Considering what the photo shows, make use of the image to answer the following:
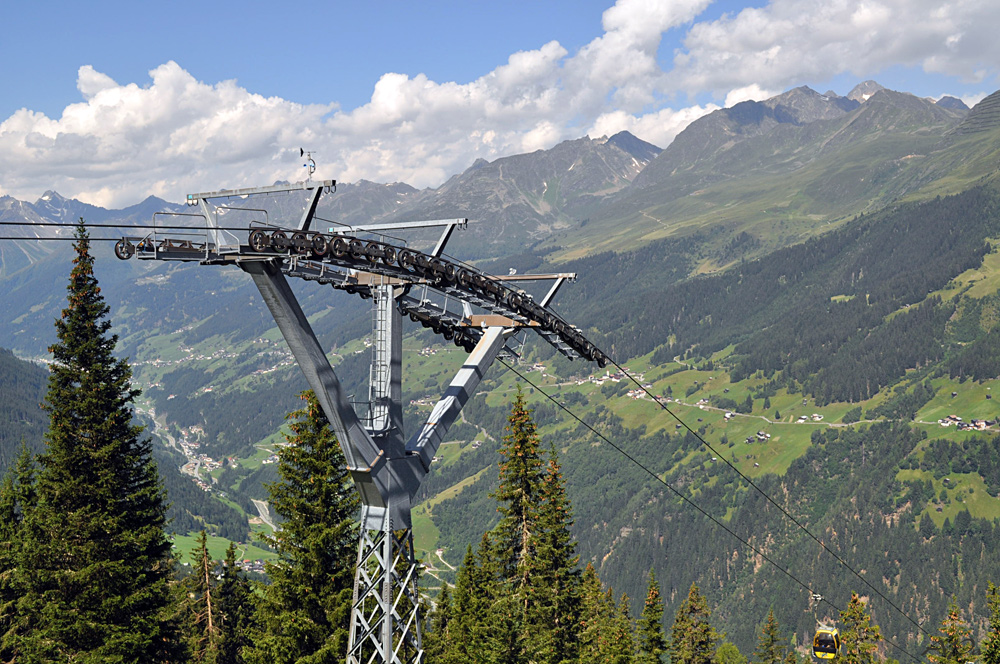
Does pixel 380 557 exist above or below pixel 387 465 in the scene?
below

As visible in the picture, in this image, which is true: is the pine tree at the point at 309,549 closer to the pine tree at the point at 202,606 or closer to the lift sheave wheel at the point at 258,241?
the lift sheave wheel at the point at 258,241

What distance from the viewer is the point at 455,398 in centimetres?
2498

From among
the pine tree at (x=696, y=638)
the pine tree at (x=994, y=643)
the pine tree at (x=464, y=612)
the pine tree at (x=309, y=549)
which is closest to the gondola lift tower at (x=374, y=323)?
the pine tree at (x=309, y=549)

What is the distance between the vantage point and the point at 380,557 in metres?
21.4

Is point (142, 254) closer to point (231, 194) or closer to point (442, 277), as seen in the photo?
point (231, 194)

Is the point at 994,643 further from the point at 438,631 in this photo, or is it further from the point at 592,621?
the point at 438,631

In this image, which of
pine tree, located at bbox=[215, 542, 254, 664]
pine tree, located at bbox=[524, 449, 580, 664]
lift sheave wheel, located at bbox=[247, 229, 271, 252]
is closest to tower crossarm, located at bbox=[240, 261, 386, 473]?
lift sheave wheel, located at bbox=[247, 229, 271, 252]

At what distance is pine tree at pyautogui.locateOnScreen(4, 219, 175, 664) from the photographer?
31.4 metres

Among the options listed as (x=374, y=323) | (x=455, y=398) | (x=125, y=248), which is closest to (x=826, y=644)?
(x=455, y=398)

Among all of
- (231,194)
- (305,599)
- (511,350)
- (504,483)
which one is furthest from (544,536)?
(231,194)

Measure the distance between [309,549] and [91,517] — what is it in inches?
311

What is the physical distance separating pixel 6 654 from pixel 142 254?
1149 inches

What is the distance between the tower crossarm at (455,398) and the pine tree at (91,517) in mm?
13961

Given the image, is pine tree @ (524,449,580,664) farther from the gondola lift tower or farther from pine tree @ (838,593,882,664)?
pine tree @ (838,593,882,664)
